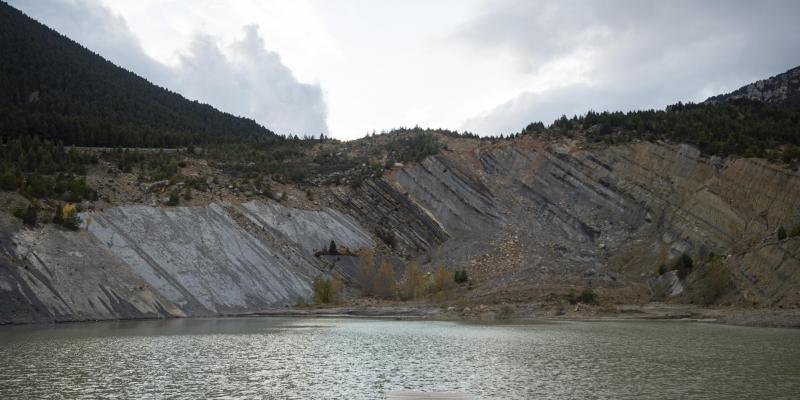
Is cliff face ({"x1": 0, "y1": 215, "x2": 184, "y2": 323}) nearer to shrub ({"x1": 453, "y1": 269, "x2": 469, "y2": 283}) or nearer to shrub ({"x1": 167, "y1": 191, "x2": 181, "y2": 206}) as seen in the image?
shrub ({"x1": 167, "y1": 191, "x2": 181, "y2": 206})

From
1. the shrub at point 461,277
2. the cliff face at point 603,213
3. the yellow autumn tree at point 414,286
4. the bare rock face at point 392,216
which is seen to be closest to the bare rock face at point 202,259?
the yellow autumn tree at point 414,286

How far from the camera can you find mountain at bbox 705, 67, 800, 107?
110688 millimetres

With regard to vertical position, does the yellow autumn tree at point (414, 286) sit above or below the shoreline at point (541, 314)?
above

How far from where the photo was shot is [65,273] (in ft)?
175

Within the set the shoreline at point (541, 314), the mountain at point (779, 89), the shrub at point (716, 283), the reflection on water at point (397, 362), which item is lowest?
the reflection on water at point (397, 362)

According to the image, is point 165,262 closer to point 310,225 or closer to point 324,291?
point 324,291

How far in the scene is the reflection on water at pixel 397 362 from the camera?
23.9 metres

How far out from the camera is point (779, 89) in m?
115

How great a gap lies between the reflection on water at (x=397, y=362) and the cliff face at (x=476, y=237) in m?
10.00

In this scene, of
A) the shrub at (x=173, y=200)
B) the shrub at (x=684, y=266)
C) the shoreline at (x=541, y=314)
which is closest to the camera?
the shoreline at (x=541, y=314)

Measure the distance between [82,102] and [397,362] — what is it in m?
108

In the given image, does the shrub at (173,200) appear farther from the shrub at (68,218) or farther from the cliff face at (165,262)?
the shrub at (68,218)

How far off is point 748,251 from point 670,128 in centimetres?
2815

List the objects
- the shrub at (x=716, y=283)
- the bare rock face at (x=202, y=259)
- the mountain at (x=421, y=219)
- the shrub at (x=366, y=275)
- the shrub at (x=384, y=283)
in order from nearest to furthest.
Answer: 1. the mountain at (x=421, y=219)
2. the shrub at (x=716, y=283)
3. the bare rock face at (x=202, y=259)
4. the shrub at (x=384, y=283)
5. the shrub at (x=366, y=275)
